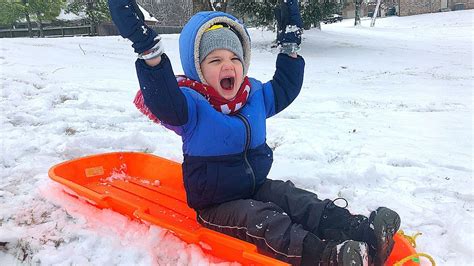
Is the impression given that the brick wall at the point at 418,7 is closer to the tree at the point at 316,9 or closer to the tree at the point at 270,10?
the tree at the point at 270,10

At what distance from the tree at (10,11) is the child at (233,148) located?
2091 cm

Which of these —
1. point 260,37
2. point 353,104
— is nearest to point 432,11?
point 260,37

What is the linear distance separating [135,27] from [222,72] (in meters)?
0.57

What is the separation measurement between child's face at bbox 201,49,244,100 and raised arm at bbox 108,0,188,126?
25 cm

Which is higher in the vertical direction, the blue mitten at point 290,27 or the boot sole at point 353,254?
the blue mitten at point 290,27

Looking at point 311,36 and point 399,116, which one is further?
point 311,36

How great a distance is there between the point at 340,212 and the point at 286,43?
1.07m

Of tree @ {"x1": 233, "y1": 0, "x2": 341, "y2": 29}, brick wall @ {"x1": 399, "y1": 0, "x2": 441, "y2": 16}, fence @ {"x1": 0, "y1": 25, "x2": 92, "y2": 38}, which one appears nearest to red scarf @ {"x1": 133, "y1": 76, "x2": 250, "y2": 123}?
tree @ {"x1": 233, "y1": 0, "x2": 341, "y2": 29}

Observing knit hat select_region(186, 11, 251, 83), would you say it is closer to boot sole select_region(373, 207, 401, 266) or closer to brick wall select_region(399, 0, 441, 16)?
boot sole select_region(373, 207, 401, 266)

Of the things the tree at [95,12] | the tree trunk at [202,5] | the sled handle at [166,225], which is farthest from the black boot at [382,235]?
the tree at [95,12]

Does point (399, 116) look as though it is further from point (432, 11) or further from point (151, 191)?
point (432, 11)

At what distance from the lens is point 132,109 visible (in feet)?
15.9

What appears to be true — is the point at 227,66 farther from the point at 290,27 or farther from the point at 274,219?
the point at 274,219

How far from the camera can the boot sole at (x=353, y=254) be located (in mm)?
1674
